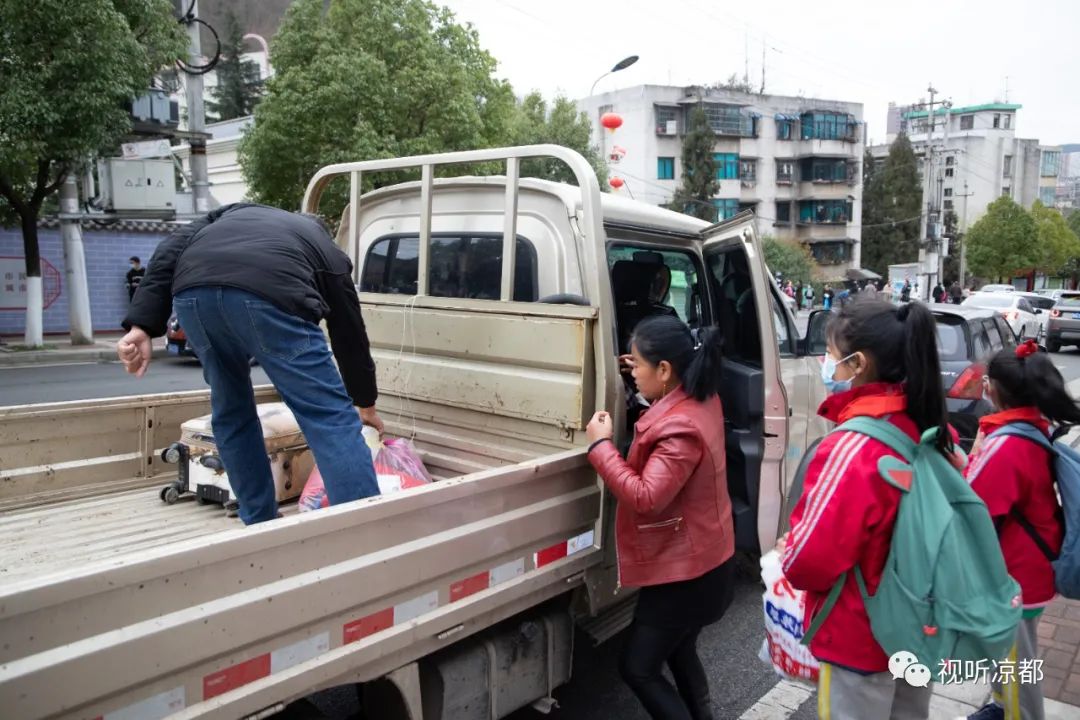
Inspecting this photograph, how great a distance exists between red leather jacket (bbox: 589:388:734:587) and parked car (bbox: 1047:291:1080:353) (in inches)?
805

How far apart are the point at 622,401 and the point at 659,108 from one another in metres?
47.4

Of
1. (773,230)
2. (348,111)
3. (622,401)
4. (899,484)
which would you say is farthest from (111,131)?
(773,230)

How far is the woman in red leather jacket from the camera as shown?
248 centimetres

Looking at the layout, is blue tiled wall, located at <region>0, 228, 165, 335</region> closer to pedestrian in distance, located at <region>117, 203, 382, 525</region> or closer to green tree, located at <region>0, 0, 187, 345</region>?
green tree, located at <region>0, 0, 187, 345</region>

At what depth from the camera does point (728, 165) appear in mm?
49594

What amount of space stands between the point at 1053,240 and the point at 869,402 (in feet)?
205

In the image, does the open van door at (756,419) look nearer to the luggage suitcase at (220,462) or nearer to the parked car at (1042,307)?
the luggage suitcase at (220,462)

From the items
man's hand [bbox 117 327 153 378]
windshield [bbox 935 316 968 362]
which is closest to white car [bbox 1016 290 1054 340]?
windshield [bbox 935 316 968 362]

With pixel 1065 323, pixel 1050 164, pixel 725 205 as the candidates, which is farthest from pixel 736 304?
pixel 1050 164

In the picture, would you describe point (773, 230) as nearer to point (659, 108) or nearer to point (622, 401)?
point (659, 108)

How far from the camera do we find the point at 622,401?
3.05 m

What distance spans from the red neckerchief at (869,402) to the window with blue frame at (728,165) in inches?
1934

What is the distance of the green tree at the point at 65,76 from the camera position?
12289 mm

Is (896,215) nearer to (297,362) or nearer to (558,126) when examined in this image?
(558,126)
